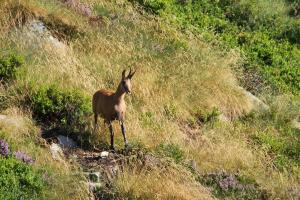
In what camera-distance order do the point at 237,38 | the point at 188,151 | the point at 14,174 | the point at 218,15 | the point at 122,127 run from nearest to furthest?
the point at 14,174 < the point at 122,127 < the point at 188,151 < the point at 237,38 < the point at 218,15

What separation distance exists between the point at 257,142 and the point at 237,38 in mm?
5782

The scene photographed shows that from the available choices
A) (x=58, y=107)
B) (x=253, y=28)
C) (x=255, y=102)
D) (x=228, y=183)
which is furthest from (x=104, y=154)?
(x=253, y=28)

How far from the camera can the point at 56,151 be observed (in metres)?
9.26

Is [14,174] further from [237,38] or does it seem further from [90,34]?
[237,38]

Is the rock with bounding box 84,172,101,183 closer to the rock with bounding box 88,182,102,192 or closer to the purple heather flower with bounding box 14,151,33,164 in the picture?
the rock with bounding box 88,182,102,192

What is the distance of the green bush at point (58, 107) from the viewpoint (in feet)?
33.3

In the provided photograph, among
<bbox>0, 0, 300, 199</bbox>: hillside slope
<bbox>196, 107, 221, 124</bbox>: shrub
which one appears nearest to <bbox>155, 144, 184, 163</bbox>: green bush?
<bbox>0, 0, 300, 199</bbox>: hillside slope

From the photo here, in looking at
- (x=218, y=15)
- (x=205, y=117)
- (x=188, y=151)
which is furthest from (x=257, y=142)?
(x=218, y=15)

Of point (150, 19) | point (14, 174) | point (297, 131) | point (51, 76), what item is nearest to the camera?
point (14, 174)

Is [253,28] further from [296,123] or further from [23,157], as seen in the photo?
[23,157]

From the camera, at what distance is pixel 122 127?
30.3 feet

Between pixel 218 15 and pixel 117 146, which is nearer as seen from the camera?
pixel 117 146

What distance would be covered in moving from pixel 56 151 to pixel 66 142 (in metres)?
0.50

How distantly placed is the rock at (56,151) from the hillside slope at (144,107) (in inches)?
4.6
